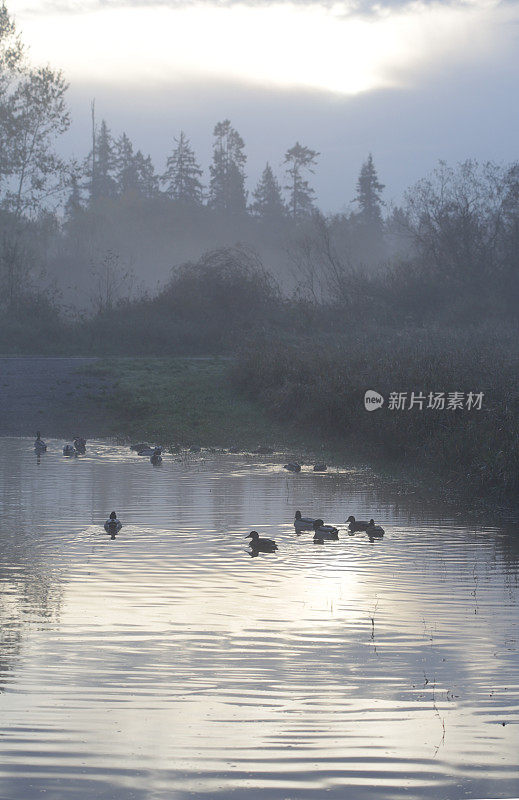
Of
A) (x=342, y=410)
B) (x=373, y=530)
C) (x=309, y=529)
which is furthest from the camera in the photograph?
(x=342, y=410)

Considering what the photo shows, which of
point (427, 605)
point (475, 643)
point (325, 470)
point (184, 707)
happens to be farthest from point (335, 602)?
point (325, 470)

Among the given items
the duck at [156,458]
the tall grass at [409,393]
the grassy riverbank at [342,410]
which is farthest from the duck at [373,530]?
the duck at [156,458]

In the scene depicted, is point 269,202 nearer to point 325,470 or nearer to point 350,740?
point 325,470

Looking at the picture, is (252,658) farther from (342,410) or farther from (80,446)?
(342,410)

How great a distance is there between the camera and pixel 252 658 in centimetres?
870

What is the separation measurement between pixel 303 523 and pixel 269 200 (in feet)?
354

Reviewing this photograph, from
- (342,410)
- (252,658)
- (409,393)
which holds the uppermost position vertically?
(409,393)

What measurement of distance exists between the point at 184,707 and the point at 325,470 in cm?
1388

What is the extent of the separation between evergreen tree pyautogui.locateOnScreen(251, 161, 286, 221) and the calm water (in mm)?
102801

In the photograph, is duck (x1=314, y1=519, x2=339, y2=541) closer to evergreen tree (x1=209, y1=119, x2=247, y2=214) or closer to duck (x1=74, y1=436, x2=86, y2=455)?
duck (x1=74, y1=436, x2=86, y2=455)

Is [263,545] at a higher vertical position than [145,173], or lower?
lower

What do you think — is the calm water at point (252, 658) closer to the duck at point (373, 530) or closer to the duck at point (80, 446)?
the duck at point (373, 530)

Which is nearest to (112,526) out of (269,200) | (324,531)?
(324,531)

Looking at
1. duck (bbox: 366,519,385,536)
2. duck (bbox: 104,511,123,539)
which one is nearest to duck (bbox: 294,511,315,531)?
duck (bbox: 366,519,385,536)
